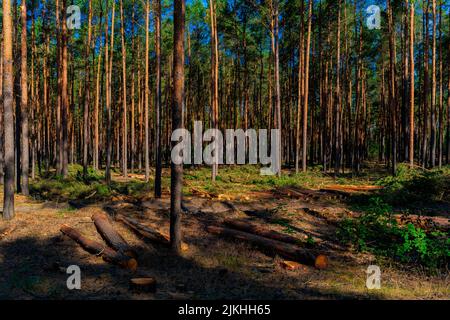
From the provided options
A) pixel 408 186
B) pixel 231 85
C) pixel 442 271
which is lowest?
Result: pixel 442 271

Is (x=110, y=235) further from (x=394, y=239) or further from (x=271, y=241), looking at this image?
(x=394, y=239)

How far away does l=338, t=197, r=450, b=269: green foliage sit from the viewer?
7.69 m

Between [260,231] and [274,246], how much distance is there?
99 centimetres

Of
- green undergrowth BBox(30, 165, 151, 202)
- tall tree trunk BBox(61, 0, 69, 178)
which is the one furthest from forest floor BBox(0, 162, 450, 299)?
tall tree trunk BBox(61, 0, 69, 178)

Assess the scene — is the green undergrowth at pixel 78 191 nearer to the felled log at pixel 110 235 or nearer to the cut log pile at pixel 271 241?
the felled log at pixel 110 235

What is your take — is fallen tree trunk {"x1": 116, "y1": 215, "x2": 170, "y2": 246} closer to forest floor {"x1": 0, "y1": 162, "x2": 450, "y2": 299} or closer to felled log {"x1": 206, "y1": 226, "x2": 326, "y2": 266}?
forest floor {"x1": 0, "y1": 162, "x2": 450, "y2": 299}

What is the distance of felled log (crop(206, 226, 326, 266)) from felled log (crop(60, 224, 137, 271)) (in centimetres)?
288

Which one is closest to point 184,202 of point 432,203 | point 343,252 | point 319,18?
point 343,252

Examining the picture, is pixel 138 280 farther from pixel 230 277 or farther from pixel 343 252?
pixel 343 252

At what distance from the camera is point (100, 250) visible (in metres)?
7.68

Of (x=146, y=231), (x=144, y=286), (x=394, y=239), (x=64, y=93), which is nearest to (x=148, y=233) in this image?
(x=146, y=231)

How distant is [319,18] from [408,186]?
16.3 m

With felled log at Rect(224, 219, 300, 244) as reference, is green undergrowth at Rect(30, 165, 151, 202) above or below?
above
